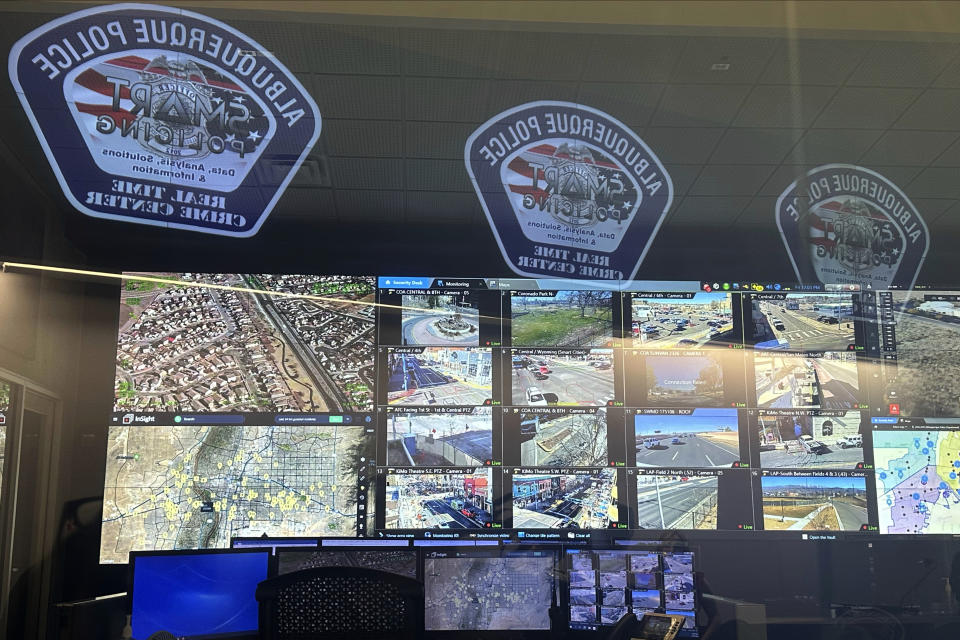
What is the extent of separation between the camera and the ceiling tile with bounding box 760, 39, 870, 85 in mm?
2350

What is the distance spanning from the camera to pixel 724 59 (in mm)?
2643

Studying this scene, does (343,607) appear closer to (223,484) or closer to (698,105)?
(698,105)

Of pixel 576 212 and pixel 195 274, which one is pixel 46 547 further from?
→ pixel 576 212

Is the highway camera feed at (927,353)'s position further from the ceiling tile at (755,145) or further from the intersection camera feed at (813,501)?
the ceiling tile at (755,145)

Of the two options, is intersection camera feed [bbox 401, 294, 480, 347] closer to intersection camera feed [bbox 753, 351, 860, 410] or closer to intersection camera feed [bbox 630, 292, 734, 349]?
intersection camera feed [bbox 630, 292, 734, 349]

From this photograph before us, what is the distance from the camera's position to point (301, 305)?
4.32 metres

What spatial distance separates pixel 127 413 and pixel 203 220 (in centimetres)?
196

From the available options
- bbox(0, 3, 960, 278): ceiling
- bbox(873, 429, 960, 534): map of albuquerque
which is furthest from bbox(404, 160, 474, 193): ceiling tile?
bbox(873, 429, 960, 534): map of albuquerque

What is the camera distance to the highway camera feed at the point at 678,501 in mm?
4277

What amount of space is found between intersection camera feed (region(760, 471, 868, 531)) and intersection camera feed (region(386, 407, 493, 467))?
145 cm

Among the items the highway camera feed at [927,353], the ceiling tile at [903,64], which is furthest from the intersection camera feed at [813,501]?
the ceiling tile at [903,64]

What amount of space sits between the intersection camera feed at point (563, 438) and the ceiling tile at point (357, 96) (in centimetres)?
174

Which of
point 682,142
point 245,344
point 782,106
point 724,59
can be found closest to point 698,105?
point 682,142

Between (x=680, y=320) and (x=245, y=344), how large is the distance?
2.22 metres
